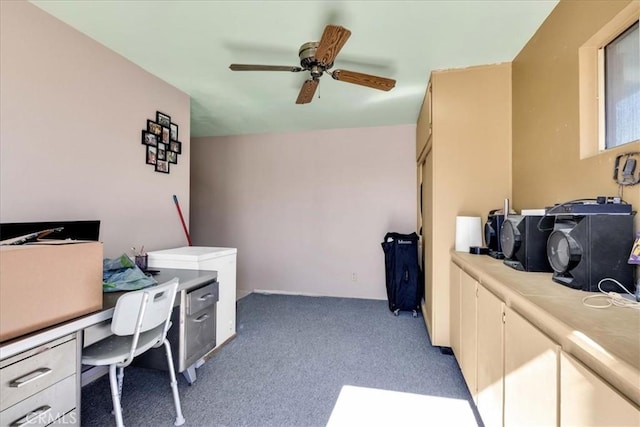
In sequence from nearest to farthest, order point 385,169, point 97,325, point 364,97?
1. point 97,325
2. point 364,97
3. point 385,169

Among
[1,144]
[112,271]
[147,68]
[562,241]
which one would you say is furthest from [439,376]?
[147,68]

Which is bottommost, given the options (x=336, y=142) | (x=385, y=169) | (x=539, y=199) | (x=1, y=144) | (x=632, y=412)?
(x=632, y=412)

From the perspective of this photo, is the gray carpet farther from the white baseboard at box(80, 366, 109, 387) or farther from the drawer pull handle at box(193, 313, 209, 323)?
the drawer pull handle at box(193, 313, 209, 323)

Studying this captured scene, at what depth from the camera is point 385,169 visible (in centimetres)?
387

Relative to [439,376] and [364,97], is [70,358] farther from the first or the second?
[364,97]

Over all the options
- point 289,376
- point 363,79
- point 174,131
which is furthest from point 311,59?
point 289,376

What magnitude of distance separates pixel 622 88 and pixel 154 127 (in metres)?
3.06

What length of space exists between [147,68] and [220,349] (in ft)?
8.02

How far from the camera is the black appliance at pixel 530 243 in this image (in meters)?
1.36

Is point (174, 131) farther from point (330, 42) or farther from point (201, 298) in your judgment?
point (330, 42)

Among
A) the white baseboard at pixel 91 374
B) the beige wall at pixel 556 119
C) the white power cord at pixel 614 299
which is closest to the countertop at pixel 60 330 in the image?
the white baseboard at pixel 91 374

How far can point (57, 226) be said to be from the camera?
152cm

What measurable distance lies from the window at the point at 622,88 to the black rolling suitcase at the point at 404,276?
2.09m

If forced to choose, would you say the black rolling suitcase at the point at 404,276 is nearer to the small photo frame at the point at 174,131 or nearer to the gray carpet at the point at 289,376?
the gray carpet at the point at 289,376
